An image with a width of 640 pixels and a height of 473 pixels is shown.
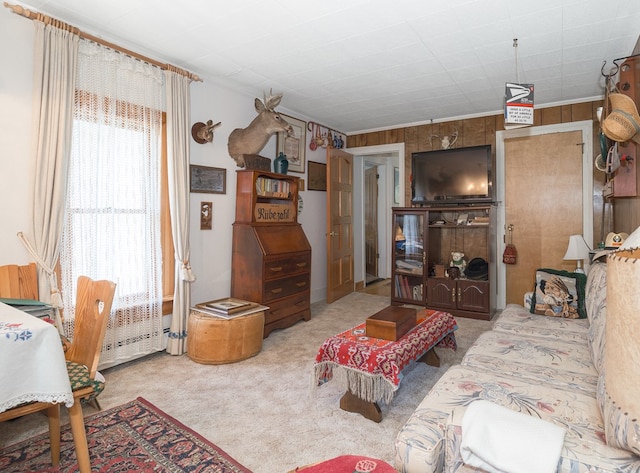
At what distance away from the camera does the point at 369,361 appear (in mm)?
2139

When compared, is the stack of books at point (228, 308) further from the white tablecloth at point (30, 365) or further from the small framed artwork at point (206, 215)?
the white tablecloth at point (30, 365)

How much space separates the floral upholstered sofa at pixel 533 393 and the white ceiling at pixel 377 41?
1753 mm

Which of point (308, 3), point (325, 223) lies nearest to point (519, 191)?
point (325, 223)

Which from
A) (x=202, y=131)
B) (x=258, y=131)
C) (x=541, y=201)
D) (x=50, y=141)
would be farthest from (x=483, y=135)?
(x=50, y=141)

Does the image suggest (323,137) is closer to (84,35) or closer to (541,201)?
(541,201)

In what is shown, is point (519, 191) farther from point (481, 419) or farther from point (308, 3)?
point (481, 419)

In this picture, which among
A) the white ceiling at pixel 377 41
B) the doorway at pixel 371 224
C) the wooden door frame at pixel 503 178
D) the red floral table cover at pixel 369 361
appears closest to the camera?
the red floral table cover at pixel 369 361

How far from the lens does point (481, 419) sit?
1.20m

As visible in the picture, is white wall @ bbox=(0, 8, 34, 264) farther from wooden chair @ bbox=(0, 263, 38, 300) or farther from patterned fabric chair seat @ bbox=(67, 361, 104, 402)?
patterned fabric chair seat @ bbox=(67, 361, 104, 402)

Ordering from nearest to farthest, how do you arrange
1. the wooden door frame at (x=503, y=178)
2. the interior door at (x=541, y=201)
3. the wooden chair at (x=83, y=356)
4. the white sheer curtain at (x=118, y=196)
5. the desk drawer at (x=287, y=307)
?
the wooden chair at (x=83, y=356)
the white sheer curtain at (x=118, y=196)
the desk drawer at (x=287, y=307)
the wooden door frame at (x=503, y=178)
the interior door at (x=541, y=201)

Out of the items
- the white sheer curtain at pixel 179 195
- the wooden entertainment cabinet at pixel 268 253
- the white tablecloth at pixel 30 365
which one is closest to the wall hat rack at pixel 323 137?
the wooden entertainment cabinet at pixel 268 253

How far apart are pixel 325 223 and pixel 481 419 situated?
14.4 ft

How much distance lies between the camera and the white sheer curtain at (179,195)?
3.16m

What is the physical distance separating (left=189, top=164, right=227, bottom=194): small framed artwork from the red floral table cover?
2014 millimetres
